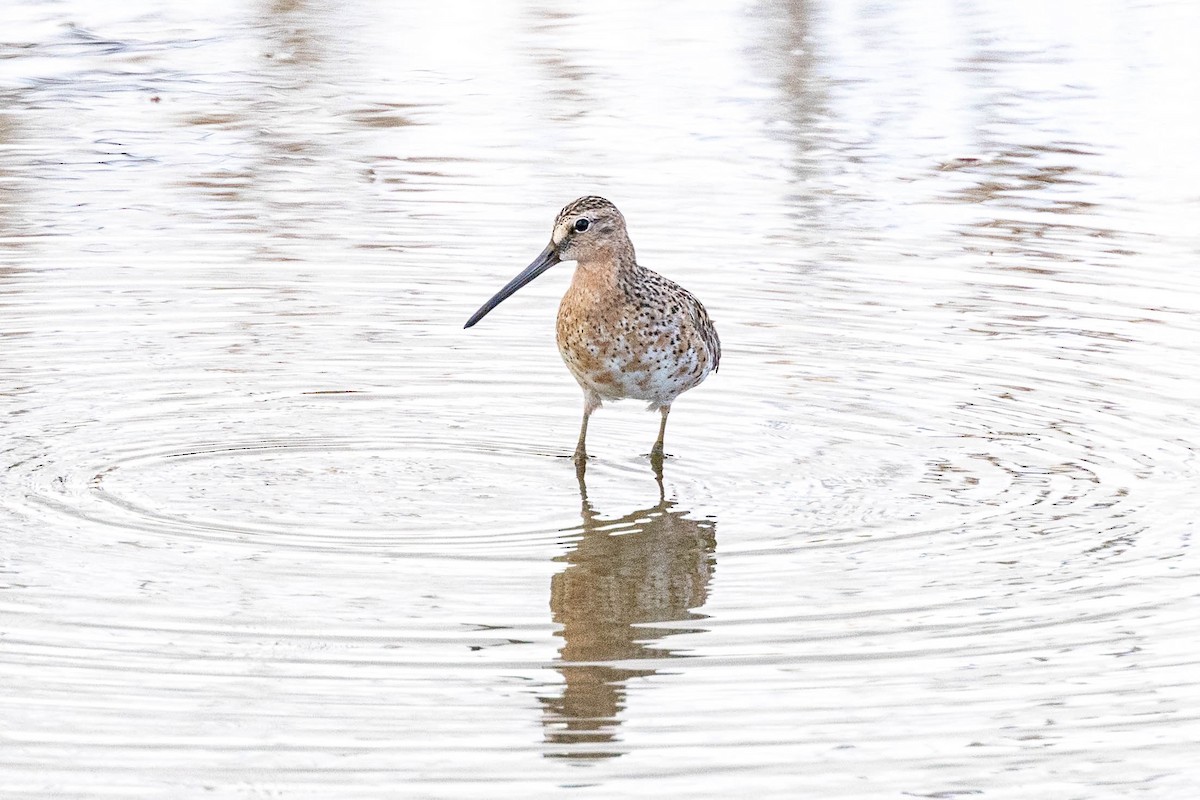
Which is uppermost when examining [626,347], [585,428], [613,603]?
[626,347]

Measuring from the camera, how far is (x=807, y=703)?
5.28m

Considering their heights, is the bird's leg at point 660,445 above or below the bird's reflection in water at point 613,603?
below

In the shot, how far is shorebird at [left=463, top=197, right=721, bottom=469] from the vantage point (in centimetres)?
798

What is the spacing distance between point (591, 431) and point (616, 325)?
0.72 meters

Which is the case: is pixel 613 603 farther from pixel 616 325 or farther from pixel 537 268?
pixel 537 268

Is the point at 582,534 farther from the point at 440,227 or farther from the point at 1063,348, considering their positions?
the point at 440,227

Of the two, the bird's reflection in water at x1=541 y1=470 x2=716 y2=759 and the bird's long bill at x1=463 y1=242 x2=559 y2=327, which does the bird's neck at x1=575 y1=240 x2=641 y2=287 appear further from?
the bird's reflection in water at x1=541 y1=470 x2=716 y2=759

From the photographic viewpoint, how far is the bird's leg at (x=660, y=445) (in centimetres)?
800

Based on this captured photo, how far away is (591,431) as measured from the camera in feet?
28.1

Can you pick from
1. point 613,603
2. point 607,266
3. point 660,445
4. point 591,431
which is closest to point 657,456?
point 660,445

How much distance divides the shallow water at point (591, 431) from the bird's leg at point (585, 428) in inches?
4.7

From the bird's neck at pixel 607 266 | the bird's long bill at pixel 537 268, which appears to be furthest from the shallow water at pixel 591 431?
the bird's neck at pixel 607 266

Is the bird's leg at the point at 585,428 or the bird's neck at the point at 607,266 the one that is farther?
the bird's neck at the point at 607,266

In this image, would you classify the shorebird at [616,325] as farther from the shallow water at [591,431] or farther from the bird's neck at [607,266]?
the shallow water at [591,431]
